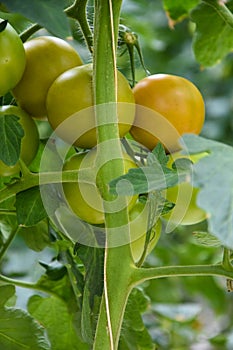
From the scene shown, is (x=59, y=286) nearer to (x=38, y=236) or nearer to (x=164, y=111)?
(x=38, y=236)

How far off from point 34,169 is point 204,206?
44 centimetres

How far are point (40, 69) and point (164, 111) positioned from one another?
0.47ft

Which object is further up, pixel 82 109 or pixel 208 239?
pixel 82 109

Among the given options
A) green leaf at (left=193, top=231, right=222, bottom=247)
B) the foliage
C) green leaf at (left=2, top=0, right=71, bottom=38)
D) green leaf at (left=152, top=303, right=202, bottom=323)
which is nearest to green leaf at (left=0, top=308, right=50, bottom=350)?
the foliage

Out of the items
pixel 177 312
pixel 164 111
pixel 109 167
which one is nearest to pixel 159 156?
pixel 109 167

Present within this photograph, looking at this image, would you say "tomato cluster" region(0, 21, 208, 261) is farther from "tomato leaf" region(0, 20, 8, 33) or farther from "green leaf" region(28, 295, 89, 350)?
"green leaf" region(28, 295, 89, 350)

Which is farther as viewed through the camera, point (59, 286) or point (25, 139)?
point (59, 286)

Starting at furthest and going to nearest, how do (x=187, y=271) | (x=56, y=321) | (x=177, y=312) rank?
(x=177, y=312)
(x=56, y=321)
(x=187, y=271)

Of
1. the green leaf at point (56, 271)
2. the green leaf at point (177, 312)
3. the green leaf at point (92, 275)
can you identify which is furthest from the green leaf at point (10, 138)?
the green leaf at point (177, 312)

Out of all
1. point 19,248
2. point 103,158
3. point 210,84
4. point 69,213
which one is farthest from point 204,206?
point 210,84

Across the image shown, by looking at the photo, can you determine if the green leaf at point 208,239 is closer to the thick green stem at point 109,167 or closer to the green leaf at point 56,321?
the thick green stem at point 109,167

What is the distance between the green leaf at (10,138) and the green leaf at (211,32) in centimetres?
31

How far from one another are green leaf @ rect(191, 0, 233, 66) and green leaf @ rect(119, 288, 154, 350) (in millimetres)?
338

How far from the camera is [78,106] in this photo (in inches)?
29.9
